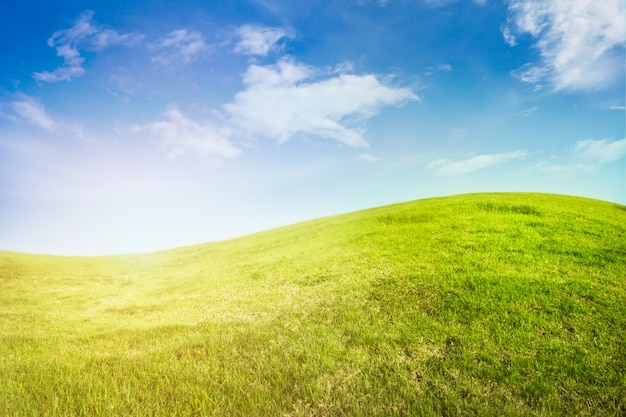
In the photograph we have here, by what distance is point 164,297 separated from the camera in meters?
23.0

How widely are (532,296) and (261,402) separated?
10804 millimetres

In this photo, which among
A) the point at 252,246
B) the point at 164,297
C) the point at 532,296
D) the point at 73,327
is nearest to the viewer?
the point at 532,296

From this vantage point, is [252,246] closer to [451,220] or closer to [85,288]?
[85,288]

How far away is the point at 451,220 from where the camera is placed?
25.9 metres

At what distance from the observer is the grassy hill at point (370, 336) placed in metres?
6.91

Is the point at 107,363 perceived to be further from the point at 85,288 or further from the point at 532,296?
the point at 85,288

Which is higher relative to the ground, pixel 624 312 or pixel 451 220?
pixel 451 220

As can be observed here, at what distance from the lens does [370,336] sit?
10195 millimetres

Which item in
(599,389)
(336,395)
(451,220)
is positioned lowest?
(599,389)

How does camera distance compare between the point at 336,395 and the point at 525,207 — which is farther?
the point at 525,207

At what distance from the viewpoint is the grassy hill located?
6.91 meters

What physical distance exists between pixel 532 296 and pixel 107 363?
46.3ft

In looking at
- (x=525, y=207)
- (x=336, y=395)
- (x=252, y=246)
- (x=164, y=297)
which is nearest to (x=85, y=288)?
(x=164, y=297)

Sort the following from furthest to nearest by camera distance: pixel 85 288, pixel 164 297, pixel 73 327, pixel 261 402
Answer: pixel 85 288 < pixel 164 297 < pixel 73 327 < pixel 261 402
